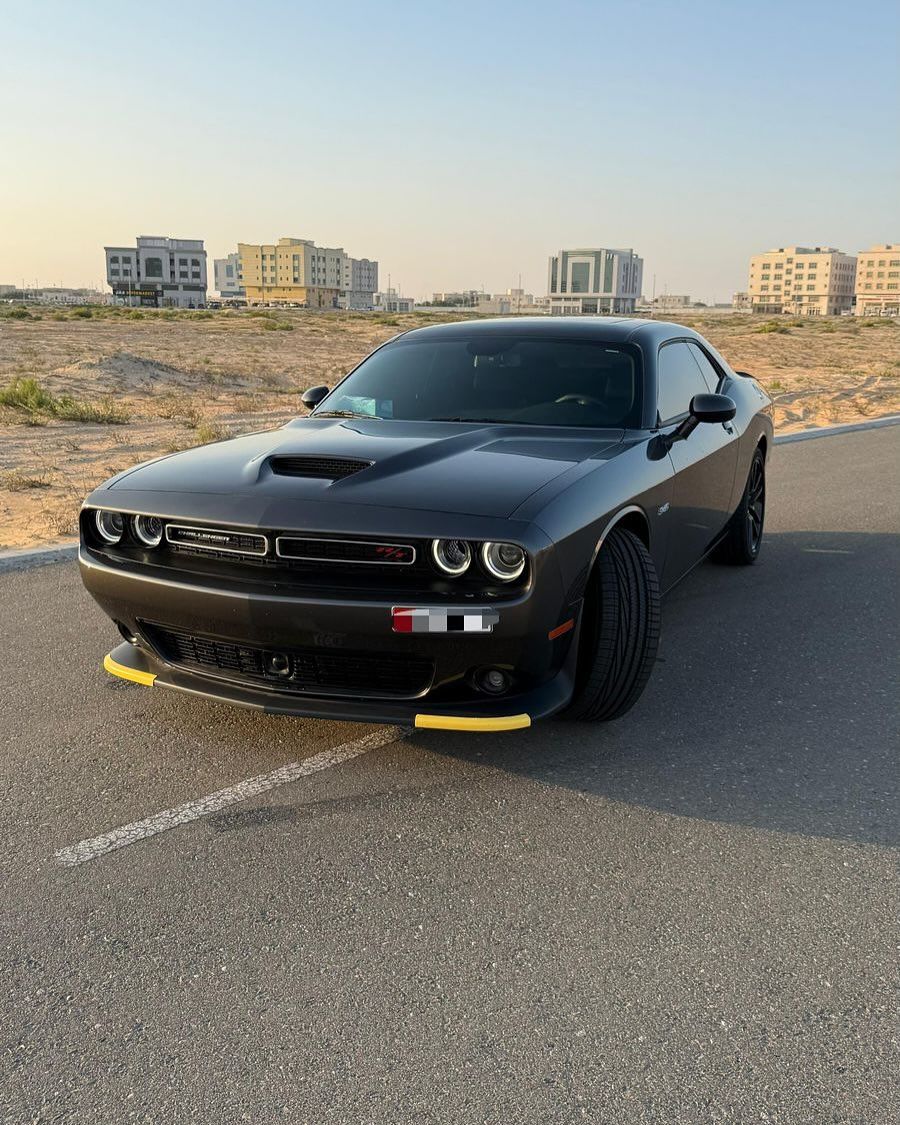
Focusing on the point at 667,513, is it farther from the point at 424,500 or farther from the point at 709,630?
the point at 424,500

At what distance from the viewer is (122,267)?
161625 mm

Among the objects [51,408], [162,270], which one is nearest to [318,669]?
[51,408]

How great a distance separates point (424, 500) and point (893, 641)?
2921mm

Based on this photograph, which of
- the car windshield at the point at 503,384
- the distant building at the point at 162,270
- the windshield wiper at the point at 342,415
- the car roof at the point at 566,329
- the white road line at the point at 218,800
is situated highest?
the distant building at the point at 162,270

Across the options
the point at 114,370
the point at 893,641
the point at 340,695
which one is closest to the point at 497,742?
the point at 340,695

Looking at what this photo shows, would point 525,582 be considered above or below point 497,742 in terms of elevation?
above

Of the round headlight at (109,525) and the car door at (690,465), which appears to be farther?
the car door at (690,465)

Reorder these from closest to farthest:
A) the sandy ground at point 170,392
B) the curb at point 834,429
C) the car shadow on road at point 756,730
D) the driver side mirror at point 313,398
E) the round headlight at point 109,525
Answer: the car shadow on road at point 756,730
the round headlight at point 109,525
the driver side mirror at point 313,398
the sandy ground at point 170,392
the curb at point 834,429

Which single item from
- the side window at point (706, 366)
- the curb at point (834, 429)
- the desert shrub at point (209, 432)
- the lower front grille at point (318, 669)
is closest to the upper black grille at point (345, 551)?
the lower front grille at point (318, 669)

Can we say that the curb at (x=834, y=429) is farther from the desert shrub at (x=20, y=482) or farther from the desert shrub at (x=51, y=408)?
the desert shrub at (x=51, y=408)

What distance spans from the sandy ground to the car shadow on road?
15.2ft

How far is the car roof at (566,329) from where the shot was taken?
15.9 ft

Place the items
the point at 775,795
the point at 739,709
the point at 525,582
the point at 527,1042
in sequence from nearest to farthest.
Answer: the point at 527,1042
the point at 525,582
the point at 775,795
the point at 739,709

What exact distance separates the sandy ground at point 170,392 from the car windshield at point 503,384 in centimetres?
341
